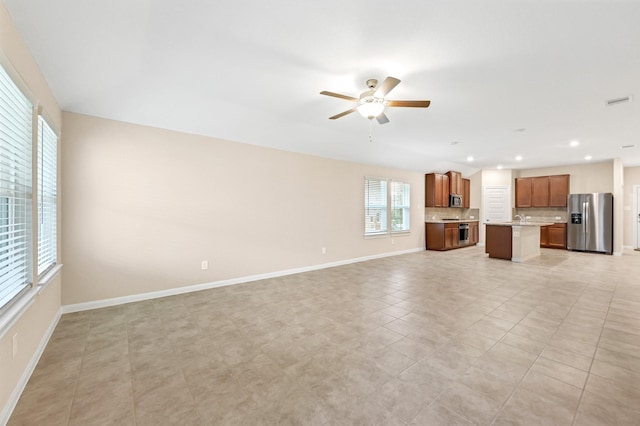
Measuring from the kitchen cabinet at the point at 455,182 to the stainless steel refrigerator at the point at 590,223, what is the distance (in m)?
3.09

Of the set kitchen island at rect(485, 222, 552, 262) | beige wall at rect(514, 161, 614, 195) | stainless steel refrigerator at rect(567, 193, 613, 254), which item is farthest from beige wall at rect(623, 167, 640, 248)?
kitchen island at rect(485, 222, 552, 262)

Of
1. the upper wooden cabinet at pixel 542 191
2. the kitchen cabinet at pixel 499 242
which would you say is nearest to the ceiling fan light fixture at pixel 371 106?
the kitchen cabinet at pixel 499 242

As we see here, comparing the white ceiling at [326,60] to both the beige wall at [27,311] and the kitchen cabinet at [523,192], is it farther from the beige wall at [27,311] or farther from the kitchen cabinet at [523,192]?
the kitchen cabinet at [523,192]

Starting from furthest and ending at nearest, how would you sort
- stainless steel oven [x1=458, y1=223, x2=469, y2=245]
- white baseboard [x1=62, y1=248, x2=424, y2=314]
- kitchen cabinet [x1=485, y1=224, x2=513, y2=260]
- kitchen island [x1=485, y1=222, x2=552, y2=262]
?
stainless steel oven [x1=458, y1=223, x2=469, y2=245]
kitchen cabinet [x1=485, y1=224, x2=513, y2=260]
kitchen island [x1=485, y1=222, x2=552, y2=262]
white baseboard [x1=62, y1=248, x2=424, y2=314]

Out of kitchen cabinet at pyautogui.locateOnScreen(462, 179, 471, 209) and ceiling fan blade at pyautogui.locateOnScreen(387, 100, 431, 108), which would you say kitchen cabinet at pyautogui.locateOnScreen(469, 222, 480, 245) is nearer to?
kitchen cabinet at pyautogui.locateOnScreen(462, 179, 471, 209)

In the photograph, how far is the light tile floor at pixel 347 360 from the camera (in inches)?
66.7

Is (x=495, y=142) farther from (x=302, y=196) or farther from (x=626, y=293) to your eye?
(x=302, y=196)

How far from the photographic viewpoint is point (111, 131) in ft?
11.6

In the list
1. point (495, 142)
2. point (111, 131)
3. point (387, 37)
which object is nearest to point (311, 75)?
point (387, 37)

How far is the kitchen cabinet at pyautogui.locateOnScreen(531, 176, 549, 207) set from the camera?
8.85m

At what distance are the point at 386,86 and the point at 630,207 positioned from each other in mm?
10859

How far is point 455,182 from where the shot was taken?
9.05 m

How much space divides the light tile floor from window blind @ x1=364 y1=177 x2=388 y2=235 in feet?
9.58

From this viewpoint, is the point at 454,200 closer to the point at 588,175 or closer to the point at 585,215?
the point at 585,215
